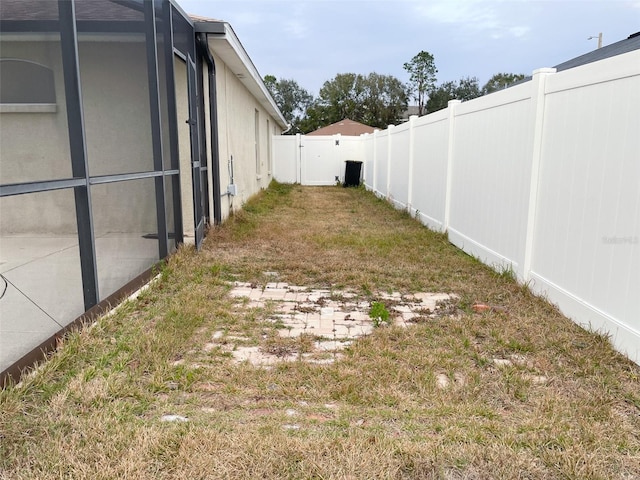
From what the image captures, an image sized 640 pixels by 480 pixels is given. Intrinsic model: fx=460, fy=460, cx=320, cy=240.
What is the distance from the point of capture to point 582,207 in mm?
3215

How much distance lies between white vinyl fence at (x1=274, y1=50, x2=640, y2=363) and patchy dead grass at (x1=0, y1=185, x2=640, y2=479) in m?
0.29

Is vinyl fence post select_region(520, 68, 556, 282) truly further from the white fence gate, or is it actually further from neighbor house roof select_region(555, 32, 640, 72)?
the white fence gate

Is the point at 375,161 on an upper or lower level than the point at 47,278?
upper

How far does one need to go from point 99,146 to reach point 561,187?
544cm

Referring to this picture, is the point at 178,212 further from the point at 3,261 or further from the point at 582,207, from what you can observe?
the point at 582,207

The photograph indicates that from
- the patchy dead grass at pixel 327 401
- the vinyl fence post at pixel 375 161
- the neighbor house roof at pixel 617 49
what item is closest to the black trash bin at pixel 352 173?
the vinyl fence post at pixel 375 161

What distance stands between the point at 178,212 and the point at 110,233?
1.34 m

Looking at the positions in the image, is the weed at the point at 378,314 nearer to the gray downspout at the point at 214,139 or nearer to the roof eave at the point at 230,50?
the gray downspout at the point at 214,139

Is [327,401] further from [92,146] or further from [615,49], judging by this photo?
[615,49]

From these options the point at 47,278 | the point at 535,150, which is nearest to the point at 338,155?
the point at 535,150

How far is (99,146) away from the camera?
605 cm

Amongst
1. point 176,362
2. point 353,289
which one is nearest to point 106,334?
point 176,362

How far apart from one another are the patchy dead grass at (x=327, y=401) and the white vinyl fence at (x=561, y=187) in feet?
0.96

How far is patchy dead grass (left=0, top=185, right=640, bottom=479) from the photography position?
178 cm
